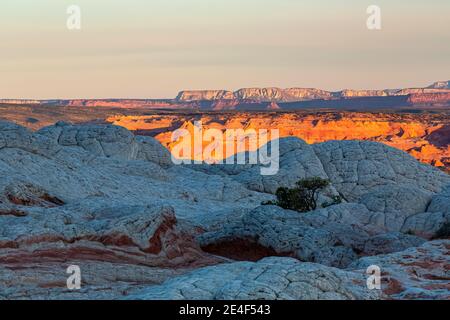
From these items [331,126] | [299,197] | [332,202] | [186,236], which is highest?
[186,236]

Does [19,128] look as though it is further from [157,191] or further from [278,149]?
[278,149]

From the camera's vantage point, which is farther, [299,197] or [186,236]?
[299,197]

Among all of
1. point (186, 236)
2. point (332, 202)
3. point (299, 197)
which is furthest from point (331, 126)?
point (186, 236)

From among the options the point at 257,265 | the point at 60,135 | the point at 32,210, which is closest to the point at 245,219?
the point at 32,210

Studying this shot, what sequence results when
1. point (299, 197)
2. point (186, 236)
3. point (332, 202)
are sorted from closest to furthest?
point (186, 236), point (299, 197), point (332, 202)

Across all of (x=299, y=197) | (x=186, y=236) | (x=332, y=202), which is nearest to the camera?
(x=186, y=236)

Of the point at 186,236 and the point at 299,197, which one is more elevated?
the point at 186,236

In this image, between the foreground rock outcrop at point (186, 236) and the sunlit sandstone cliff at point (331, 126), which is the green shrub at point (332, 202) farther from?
the sunlit sandstone cliff at point (331, 126)

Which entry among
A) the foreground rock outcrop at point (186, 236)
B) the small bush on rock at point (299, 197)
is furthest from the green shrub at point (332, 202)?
the foreground rock outcrop at point (186, 236)

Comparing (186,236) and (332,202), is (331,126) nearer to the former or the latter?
(332,202)
